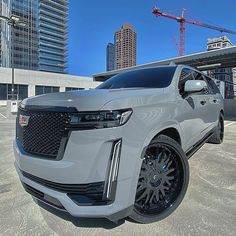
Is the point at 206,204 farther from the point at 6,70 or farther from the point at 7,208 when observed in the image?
the point at 6,70

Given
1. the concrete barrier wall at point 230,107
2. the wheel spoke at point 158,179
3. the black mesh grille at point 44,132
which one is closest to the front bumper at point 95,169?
the black mesh grille at point 44,132

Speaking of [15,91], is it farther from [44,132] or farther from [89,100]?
[89,100]

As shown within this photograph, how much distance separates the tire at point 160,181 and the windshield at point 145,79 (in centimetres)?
90

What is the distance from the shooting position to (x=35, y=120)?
7.57 feet

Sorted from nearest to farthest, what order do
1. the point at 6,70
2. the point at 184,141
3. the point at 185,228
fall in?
the point at 185,228 → the point at 184,141 → the point at 6,70

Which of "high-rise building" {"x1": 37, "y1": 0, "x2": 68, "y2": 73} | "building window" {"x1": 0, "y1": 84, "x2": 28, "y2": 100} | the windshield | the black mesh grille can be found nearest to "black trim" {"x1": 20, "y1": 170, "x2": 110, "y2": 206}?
the black mesh grille

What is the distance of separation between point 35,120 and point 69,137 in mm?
494

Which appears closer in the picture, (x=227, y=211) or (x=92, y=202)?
(x=92, y=202)

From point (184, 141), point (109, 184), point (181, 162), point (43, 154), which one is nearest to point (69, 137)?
point (43, 154)

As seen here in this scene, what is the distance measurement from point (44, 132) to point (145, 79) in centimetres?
189

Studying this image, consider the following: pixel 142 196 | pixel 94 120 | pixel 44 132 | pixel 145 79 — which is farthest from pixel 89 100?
pixel 145 79

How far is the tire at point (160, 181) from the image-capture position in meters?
2.48

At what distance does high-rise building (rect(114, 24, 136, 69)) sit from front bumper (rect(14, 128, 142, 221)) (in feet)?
255

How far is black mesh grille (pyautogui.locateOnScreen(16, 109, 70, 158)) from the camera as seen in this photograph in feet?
6.86
